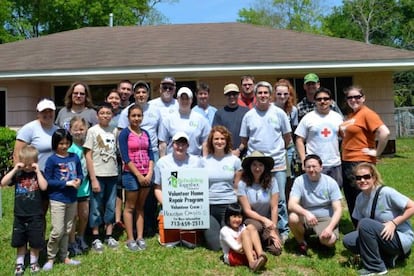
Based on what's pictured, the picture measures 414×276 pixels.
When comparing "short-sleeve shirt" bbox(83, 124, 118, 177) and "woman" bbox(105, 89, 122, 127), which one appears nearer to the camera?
"short-sleeve shirt" bbox(83, 124, 118, 177)

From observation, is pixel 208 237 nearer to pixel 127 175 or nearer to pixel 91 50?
pixel 127 175

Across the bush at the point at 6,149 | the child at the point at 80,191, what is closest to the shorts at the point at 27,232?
the child at the point at 80,191

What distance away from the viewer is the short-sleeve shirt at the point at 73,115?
5159 mm

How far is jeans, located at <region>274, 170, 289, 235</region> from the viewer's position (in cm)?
525

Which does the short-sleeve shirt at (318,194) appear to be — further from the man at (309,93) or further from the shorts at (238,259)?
the man at (309,93)

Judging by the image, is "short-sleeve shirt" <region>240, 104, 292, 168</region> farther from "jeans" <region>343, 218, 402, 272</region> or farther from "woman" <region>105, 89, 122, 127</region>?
"woman" <region>105, 89, 122, 127</region>

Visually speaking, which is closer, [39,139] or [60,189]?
[60,189]

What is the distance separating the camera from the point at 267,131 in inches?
204

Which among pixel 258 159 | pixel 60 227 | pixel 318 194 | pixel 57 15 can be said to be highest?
pixel 57 15

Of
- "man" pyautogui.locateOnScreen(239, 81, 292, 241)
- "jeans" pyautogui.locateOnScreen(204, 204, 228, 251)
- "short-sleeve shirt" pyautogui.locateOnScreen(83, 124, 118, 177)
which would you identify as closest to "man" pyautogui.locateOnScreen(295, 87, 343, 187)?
"man" pyautogui.locateOnScreen(239, 81, 292, 241)

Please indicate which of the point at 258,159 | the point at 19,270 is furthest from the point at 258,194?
the point at 19,270

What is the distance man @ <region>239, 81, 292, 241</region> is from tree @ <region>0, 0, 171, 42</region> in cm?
2825

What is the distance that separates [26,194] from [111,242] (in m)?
1.31

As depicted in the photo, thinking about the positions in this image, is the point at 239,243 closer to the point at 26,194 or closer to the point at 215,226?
the point at 215,226
